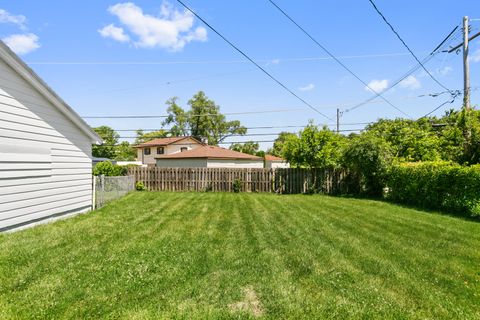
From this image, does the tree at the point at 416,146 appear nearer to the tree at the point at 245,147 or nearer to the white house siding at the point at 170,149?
the white house siding at the point at 170,149

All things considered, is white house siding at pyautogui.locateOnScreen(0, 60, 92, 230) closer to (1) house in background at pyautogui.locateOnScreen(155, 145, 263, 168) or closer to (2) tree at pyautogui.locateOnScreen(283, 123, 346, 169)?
(2) tree at pyautogui.locateOnScreen(283, 123, 346, 169)

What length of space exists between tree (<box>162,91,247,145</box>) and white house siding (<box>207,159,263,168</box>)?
795 inches

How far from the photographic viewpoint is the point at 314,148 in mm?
16906

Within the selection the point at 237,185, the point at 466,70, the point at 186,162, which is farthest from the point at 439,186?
the point at 186,162

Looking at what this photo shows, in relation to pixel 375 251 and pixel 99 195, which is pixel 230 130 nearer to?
pixel 99 195

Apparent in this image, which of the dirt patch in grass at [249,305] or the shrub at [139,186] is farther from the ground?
the shrub at [139,186]

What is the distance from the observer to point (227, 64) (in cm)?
1770

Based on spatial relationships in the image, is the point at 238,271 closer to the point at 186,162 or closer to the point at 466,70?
the point at 466,70

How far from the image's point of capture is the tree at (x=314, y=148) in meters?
16.8

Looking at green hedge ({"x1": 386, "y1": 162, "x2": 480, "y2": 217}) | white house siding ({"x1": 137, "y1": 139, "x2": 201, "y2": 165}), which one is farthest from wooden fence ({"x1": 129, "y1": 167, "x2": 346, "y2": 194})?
white house siding ({"x1": 137, "y1": 139, "x2": 201, "y2": 165})

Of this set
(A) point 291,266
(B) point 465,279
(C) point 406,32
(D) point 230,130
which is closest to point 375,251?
(B) point 465,279

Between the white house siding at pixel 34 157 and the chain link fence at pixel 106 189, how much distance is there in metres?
0.92

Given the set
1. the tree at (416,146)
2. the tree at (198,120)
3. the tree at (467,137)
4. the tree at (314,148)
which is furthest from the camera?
the tree at (198,120)

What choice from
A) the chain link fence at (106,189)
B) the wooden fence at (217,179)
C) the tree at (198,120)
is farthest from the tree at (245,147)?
the chain link fence at (106,189)
